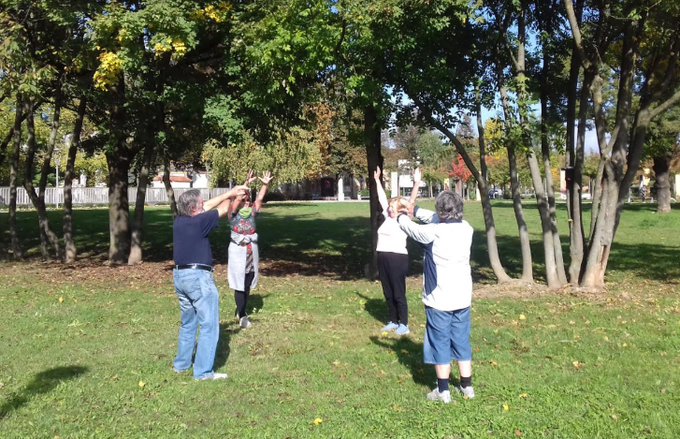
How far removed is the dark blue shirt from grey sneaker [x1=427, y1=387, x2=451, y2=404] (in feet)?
7.86

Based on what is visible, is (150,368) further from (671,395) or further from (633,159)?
(633,159)

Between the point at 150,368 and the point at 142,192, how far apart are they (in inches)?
378

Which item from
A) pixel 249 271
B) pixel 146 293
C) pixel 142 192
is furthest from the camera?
pixel 142 192

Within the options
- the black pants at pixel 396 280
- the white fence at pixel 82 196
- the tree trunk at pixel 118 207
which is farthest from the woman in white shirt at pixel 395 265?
the white fence at pixel 82 196

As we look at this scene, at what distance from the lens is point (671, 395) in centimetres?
513

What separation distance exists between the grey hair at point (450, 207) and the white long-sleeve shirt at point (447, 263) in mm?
47

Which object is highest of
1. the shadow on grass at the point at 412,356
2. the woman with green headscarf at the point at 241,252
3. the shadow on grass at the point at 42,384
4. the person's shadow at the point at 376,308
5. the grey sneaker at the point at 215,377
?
the woman with green headscarf at the point at 241,252

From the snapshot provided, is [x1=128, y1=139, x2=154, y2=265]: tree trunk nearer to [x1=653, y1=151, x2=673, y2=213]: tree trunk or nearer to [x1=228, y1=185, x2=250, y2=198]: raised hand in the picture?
[x1=228, y1=185, x2=250, y2=198]: raised hand

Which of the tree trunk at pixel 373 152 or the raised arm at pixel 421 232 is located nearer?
the raised arm at pixel 421 232

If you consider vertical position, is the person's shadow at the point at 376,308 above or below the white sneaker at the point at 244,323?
below

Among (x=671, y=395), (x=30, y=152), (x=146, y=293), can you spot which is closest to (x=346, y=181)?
(x=30, y=152)

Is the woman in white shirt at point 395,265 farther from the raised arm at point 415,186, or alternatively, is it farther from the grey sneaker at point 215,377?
the grey sneaker at point 215,377

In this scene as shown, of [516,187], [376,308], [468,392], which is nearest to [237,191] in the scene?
[468,392]

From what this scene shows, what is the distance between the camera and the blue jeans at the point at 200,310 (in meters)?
5.55
